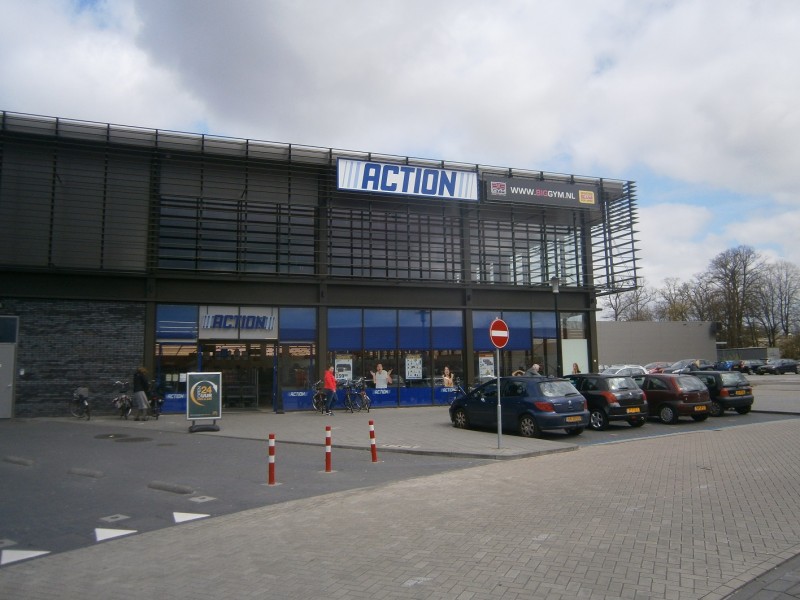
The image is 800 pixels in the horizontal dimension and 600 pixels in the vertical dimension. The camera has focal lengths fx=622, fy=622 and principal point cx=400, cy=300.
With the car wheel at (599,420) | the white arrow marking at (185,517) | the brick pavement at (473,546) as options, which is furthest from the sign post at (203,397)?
the car wheel at (599,420)

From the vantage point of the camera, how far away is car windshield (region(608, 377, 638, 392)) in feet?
57.1

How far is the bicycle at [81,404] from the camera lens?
19359mm

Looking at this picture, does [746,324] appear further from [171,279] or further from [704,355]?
[171,279]

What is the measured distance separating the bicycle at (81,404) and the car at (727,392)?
1938cm

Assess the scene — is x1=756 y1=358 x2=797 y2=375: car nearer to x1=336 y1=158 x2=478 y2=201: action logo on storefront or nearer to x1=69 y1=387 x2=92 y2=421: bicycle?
x1=336 y1=158 x2=478 y2=201: action logo on storefront

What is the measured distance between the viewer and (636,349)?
5728 centimetres

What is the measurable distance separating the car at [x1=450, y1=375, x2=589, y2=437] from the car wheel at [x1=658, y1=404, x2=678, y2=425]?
3.90 metres

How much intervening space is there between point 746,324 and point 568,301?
51829 mm

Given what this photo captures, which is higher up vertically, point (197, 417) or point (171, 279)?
point (171, 279)

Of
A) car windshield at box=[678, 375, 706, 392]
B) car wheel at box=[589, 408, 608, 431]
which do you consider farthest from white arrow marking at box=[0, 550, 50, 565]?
car windshield at box=[678, 375, 706, 392]

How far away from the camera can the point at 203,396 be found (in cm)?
1698

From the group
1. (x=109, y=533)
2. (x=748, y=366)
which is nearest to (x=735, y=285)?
(x=748, y=366)

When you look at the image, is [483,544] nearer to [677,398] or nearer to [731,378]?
[677,398]

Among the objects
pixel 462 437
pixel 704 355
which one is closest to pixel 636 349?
pixel 704 355
